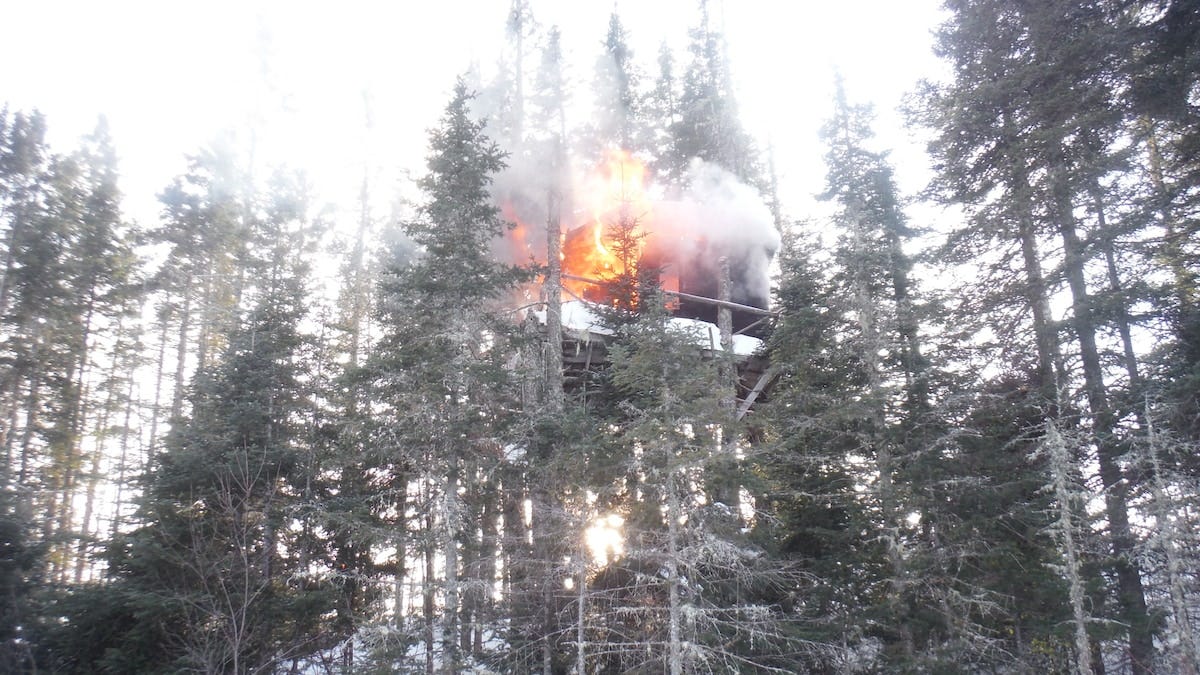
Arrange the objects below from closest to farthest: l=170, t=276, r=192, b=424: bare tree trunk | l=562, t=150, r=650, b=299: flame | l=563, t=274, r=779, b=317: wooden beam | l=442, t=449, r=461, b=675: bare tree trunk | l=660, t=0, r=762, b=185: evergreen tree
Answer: l=442, t=449, r=461, b=675: bare tree trunk → l=563, t=274, r=779, b=317: wooden beam → l=660, t=0, r=762, b=185: evergreen tree → l=562, t=150, r=650, b=299: flame → l=170, t=276, r=192, b=424: bare tree trunk

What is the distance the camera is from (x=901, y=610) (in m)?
12.0

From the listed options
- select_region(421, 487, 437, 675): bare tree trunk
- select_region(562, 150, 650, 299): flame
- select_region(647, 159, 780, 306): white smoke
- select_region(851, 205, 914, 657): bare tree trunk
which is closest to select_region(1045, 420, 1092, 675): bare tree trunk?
select_region(851, 205, 914, 657): bare tree trunk

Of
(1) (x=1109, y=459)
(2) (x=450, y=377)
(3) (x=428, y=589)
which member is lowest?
(3) (x=428, y=589)

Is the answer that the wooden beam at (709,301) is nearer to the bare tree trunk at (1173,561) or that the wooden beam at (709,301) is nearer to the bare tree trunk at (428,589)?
the bare tree trunk at (428,589)

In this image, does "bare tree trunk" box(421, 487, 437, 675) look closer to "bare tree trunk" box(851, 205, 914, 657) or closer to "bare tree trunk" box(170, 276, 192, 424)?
"bare tree trunk" box(851, 205, 914, 657)

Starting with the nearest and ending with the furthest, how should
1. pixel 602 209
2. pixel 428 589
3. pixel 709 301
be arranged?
pixel 428 589 < pixel 709 301 < pixel 602 209

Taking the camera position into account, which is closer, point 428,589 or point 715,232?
point 428,589

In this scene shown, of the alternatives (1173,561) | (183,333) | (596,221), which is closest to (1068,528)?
(1173,561)

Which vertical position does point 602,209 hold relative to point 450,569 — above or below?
above

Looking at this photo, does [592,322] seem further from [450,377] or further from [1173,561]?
[1173,561]

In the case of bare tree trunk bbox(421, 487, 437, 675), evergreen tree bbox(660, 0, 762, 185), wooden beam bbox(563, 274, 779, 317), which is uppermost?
evergreen tree bbox(660, 0, 762, 185)

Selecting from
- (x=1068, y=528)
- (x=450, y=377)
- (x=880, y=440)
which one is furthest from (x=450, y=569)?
(x=1068, y=528)

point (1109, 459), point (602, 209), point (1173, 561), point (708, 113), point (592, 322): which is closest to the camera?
point (1173, 561)

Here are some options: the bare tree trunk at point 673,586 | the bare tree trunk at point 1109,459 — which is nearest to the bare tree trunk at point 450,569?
the bare tree trunk at point 673,586
